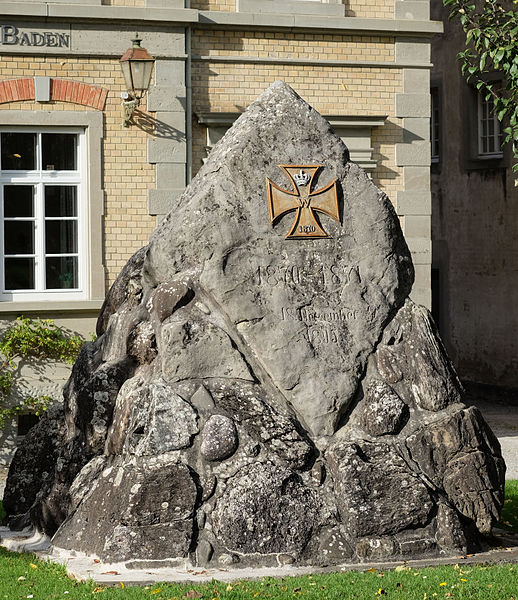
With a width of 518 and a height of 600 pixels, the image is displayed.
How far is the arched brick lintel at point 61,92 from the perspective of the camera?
43.0ft

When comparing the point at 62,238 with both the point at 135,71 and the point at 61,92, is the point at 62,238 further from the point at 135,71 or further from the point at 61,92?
the point at 135,71

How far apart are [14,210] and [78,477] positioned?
6466mm

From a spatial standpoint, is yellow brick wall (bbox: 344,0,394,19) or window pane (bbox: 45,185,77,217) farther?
yellow brick wall (bbox: 344,0,394,19)

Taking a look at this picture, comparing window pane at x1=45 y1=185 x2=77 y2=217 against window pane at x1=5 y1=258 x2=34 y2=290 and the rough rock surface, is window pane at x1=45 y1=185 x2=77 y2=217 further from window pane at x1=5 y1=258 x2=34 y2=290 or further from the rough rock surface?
the rough rock surface

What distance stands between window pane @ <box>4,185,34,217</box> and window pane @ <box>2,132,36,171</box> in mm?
234

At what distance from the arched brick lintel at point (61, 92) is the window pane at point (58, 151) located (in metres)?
0.44

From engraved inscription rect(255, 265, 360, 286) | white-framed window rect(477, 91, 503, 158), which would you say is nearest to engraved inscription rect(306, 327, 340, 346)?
engraved inscription rect(255, 265, 360, 286)

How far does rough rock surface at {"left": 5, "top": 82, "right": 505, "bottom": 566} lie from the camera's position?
699cm

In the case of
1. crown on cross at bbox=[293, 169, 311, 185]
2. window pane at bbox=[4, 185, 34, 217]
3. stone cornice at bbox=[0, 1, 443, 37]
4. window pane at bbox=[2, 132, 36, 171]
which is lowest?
crown on cross at bbox=[293, 169, 311, 185]

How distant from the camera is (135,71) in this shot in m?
13.0

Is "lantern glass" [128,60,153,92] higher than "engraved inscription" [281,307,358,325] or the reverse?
higher

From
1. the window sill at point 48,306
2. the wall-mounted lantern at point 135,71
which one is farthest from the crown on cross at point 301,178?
the window sill at point 48,306

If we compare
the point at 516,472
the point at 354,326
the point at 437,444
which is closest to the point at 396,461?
the point at 437,444

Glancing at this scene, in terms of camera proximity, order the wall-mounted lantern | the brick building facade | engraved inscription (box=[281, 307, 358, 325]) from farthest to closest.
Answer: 1. the brick building facade
2. the wall-mounted lantern
3. engraved inscription (box=[281, 307, 358, 325])
